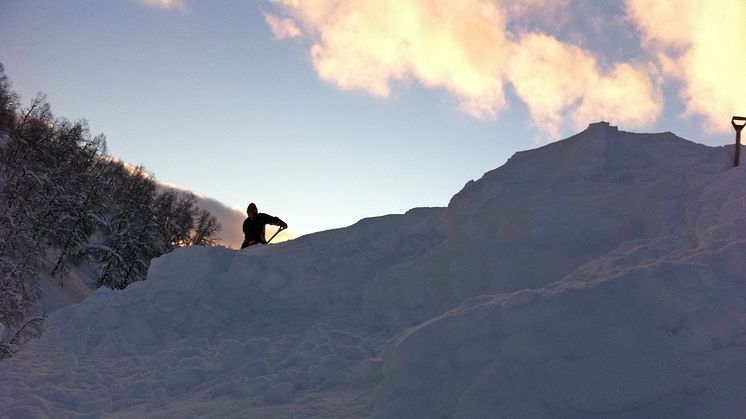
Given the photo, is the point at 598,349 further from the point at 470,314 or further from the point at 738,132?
the point at 738,132

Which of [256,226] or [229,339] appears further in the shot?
[256,226]

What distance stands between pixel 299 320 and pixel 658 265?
5226 millimetres

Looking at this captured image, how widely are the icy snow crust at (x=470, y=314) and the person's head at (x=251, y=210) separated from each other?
2676 millimetres

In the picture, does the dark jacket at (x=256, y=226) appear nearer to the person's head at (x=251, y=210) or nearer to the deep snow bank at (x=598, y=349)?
the person's head at (x=251, y=210)

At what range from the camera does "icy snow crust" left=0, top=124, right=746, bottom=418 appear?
13.0 feet

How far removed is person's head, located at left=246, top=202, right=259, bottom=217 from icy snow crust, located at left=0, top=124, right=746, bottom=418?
8.78ft

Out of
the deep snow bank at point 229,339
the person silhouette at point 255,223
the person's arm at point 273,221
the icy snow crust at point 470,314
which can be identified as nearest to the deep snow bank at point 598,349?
the icy snow crust at point 470,314

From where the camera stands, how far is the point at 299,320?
27.6 ft

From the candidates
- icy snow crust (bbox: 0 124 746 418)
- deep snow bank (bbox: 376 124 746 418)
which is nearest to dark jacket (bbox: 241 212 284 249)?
icy snow crust (bbox: 0 124 746 418)

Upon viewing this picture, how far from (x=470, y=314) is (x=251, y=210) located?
9.26 metres

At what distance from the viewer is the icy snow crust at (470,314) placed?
3977 millimetres

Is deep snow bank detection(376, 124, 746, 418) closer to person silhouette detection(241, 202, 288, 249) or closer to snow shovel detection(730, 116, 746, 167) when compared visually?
snow shovel detection(730, 116, 746, 167)

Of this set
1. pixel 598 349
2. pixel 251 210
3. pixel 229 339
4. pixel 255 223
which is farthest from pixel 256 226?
pixel 598 349

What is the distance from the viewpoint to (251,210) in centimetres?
A: 1320
